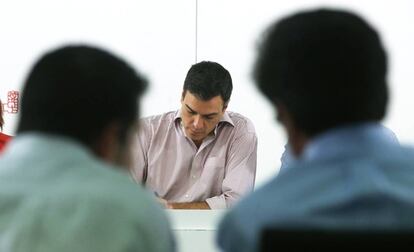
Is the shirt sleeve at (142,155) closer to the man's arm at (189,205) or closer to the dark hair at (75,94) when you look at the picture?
the man's arm at (189,205)

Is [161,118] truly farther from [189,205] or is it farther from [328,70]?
[328,70]

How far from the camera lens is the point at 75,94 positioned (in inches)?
42.4

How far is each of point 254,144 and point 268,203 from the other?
2.23 metres

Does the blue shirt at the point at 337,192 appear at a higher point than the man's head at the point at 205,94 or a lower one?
higher

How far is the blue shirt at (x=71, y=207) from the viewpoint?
3.26 ft

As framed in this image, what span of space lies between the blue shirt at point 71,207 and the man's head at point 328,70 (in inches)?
11.0

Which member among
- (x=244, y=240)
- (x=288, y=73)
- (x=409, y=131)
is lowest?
(x=409, y=131)

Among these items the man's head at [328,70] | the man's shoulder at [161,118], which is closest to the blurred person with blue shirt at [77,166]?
the man's head at [328,70]

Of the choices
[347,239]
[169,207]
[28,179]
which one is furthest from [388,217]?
[169,207]

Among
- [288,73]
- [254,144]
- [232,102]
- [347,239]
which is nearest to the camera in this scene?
[347,239]

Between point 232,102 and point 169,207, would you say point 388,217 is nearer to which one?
point 169,207

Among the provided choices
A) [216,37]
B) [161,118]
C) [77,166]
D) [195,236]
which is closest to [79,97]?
[77,166]

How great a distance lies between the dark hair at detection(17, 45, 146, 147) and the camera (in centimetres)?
108

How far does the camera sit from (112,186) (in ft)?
3.34
